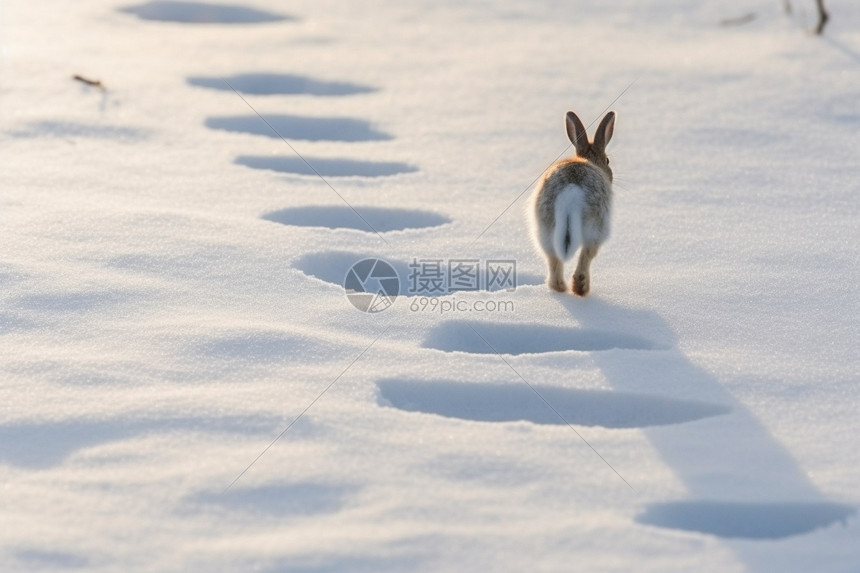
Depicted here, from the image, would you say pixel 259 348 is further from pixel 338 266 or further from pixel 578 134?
pixel 578 134

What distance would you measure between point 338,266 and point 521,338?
0.87m

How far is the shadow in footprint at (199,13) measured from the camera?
7.33 meters

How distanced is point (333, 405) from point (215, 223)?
154 centimetres

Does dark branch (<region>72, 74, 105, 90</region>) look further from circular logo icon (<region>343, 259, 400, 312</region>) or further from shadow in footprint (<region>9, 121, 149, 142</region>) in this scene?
circular logo icon (<region>343, 259, 400, 312</region>)

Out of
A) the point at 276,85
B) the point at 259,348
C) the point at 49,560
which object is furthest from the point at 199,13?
the point at 49,560

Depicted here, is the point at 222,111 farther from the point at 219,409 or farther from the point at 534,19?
the point at 219,409

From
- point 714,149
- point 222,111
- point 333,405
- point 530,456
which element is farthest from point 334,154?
point 530,456

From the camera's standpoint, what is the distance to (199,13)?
24.2ft

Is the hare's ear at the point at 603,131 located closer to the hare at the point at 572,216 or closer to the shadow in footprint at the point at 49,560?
the hare at the point at 572,216

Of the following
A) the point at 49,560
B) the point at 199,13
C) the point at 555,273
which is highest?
the point at 199,13

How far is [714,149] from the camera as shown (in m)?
5.23

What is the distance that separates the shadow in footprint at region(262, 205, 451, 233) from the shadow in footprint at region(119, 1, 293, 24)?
11.1 ft

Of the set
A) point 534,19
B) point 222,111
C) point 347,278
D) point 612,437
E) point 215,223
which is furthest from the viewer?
point 534,19

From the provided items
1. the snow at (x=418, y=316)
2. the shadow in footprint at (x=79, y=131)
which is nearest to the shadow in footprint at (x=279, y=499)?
the snow at (x=418, y=316)
